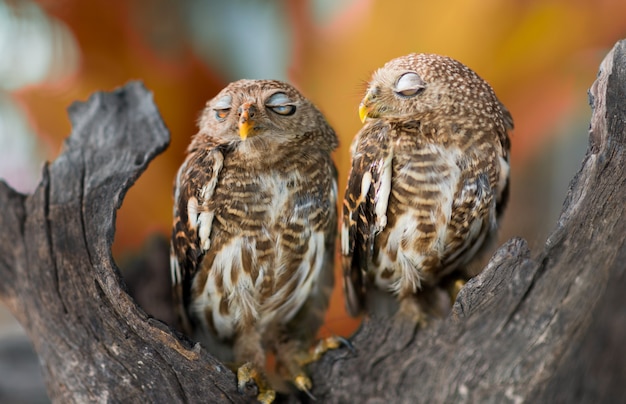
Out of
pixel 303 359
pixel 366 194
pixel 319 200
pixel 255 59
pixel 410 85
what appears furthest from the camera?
pixel 255 59

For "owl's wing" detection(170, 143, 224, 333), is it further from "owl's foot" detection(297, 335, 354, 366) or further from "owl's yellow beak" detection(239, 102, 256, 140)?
"owl's foot" detection(297, 335, 354, 366)

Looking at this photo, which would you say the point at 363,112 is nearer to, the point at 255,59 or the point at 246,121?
the point at 246,121

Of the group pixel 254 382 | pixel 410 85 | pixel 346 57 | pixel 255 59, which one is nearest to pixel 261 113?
pixel 410 85

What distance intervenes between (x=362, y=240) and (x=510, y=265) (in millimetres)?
442

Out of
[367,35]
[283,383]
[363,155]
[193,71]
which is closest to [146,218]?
[193,71]

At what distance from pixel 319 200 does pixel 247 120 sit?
0.33 metres

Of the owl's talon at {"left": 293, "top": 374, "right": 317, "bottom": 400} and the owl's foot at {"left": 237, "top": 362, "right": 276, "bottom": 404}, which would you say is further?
the owl's talon at {"left": 293, "top": 374, "right": 317, "bottom": 400}

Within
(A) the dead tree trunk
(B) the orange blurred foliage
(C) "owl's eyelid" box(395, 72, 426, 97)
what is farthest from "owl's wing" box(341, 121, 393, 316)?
(B) the orange blurred foliage

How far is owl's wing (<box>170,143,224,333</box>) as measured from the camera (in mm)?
1503

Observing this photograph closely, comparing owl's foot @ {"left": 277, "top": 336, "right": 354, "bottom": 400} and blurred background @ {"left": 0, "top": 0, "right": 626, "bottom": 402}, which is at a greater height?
blurred background @ {"left": 0, "top": 0, "right": 626, "bottom": 402}

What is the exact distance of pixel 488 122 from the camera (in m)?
1.41

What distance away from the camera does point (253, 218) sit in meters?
1.52

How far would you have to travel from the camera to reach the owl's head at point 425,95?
136 centimetres

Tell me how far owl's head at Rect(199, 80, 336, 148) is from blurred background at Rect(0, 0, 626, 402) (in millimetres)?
842
